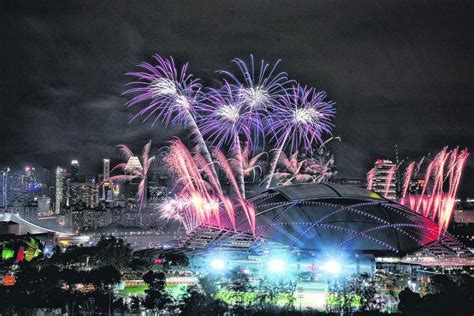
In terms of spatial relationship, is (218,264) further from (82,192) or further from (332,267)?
(82,192)

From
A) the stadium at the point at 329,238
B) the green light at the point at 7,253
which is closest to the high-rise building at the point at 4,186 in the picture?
the green light at the point at 7,253

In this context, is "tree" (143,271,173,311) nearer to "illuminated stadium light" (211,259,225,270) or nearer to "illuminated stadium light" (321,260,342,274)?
"illuminated stadium light" (211,259,225,270)

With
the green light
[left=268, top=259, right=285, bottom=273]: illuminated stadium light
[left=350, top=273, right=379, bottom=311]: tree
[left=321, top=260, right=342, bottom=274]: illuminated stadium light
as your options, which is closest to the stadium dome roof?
[left=321, top=260, right=342, bottom=274]: illuminated stadium light

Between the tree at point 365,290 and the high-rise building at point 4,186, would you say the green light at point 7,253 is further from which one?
the high-rise building at point 4,186

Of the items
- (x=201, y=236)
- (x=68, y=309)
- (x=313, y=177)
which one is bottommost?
(x=68, y=309)

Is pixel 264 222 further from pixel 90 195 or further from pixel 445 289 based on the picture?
pixel 90 195

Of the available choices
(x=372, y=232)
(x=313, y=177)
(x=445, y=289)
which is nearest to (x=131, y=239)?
(x=313, y=177)
